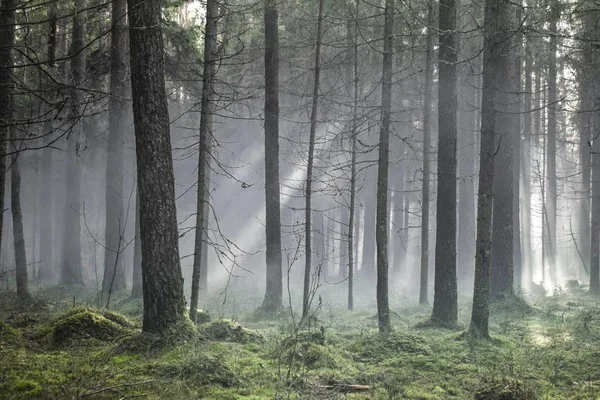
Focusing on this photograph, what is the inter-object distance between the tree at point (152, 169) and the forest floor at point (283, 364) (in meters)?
0.59

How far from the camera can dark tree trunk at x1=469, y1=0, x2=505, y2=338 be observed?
9492 millimetres

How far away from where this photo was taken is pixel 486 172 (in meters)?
9.62

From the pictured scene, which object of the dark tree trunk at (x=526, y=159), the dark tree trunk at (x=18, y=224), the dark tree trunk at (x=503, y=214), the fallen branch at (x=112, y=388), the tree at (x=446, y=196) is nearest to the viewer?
the fallen branch at (x=112, y=388)

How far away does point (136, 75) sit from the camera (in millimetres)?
8008

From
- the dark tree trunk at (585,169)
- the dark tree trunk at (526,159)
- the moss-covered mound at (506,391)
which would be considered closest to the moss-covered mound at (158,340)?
the moss-covered mound at (506,391)

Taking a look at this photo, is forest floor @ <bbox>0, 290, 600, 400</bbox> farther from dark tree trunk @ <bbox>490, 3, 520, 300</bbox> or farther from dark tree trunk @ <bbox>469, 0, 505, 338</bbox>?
dark tree trunk @ <bbox>490, 3, 520, 300</bbox>

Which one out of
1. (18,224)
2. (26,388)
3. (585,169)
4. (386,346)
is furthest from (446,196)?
(585,169)

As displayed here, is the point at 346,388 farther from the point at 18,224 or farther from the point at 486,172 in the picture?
the point at 18,224

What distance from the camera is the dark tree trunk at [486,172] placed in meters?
9.49

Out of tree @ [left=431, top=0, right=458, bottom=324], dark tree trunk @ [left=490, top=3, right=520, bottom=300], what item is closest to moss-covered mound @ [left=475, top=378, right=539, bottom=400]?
tree @ [left=431, top=0, right=458, bottom=324]

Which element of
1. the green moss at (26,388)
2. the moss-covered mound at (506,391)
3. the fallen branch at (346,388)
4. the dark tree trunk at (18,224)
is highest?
the dark tree trunk at (18,224)

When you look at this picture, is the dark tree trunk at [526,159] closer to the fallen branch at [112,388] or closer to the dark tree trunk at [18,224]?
the dark tree trunk at [18,224]

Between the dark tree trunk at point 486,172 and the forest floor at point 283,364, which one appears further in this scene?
the dark tree trunk at point 486,172

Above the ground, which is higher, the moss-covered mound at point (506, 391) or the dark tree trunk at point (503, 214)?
the dark tree trunk at point (503, 214)
